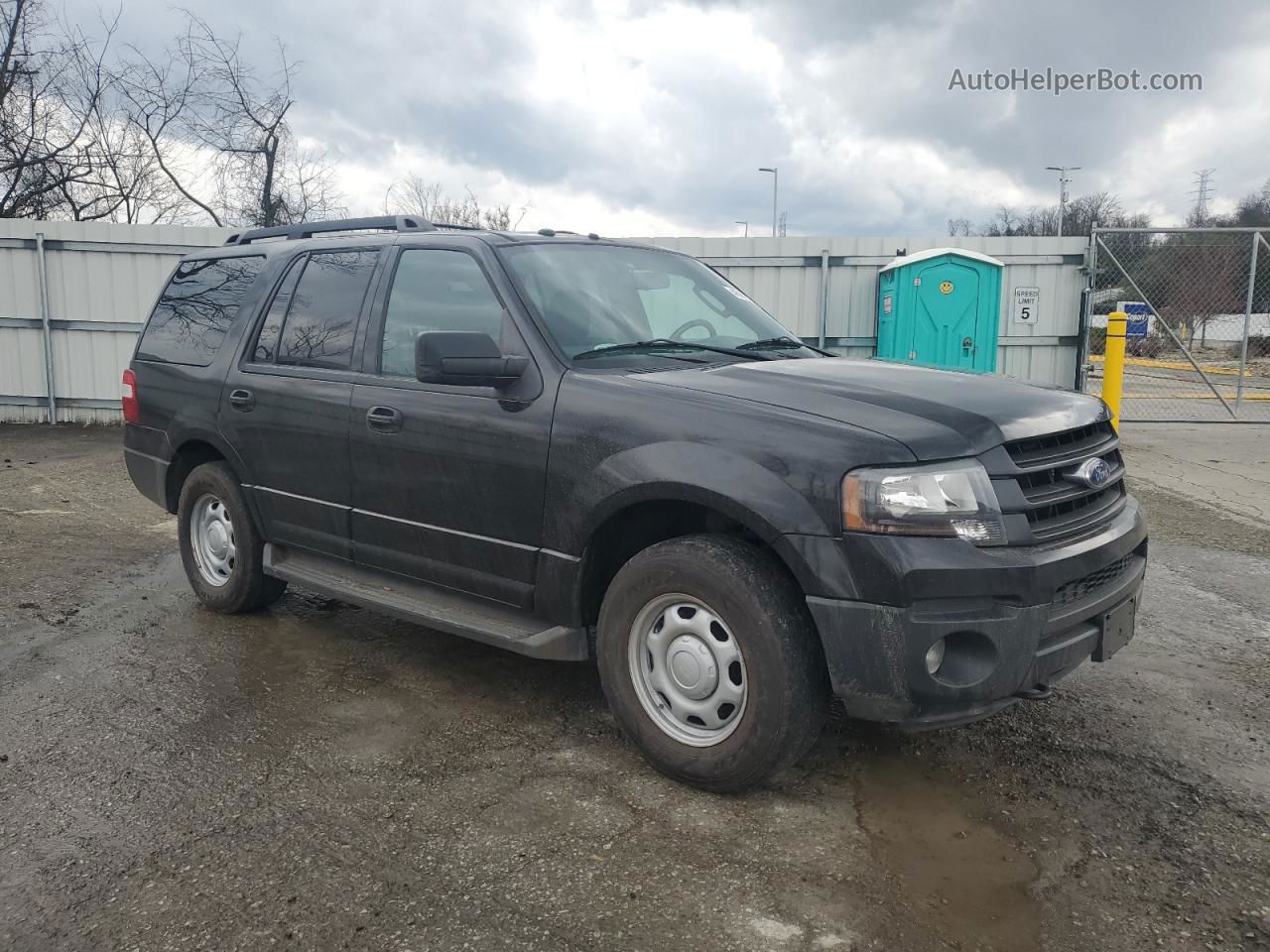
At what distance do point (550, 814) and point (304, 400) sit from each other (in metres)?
2.24

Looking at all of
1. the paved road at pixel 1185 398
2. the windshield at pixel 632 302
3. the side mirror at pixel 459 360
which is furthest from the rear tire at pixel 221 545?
the paved road at pixel 1185 398

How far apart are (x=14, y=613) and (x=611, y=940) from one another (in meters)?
4.15

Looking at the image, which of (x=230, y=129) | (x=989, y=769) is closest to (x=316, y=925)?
(x=989, y=769)

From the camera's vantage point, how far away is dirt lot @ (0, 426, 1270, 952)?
2541 mm

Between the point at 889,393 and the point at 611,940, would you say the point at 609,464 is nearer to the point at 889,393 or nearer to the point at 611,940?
the point at 889,393

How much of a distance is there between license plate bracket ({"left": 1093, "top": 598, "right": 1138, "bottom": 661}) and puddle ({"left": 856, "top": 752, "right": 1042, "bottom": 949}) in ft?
2.07

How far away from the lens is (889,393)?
126 inches

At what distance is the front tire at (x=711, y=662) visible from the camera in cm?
296

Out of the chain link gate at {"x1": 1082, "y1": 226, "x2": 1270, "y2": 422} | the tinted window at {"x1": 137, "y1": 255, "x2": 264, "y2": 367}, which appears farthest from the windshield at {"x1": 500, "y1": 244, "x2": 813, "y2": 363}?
the chain link gate at {"x1": 1082, "y1": 226, "x2": 1270, "y2": 422}

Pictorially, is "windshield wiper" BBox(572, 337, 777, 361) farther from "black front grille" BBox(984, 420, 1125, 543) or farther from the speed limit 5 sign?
the speed limit 5 sign

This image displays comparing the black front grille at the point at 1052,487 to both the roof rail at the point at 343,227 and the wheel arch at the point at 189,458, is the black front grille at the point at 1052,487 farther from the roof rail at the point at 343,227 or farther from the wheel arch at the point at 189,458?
the wheel arch at the point at 189,458

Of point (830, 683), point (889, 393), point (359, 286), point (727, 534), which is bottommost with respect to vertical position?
point (830, 683)

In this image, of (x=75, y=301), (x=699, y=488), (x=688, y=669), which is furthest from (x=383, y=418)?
(x=75, y=301)

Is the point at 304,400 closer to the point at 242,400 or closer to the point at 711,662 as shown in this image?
the point at 242,400
